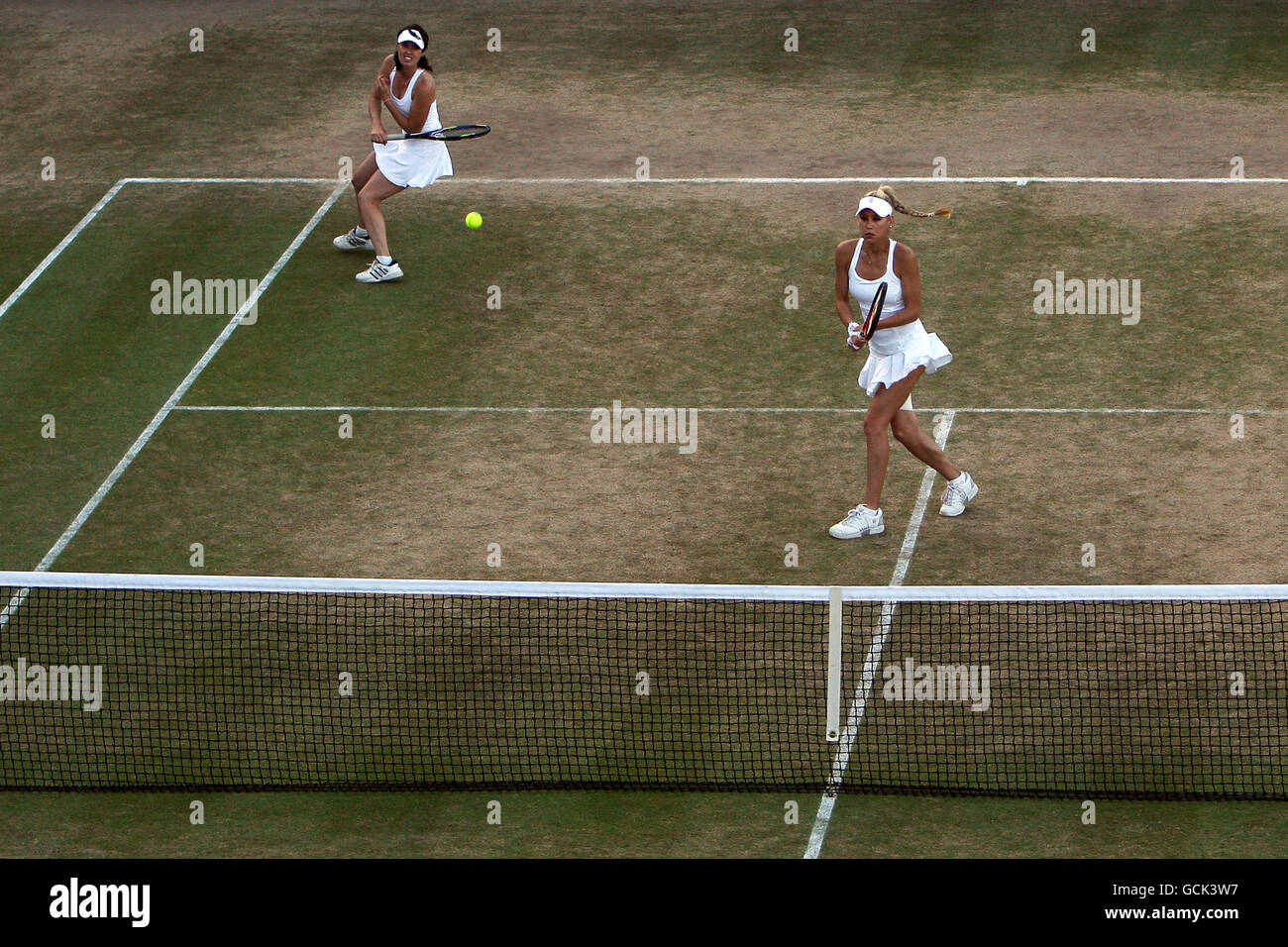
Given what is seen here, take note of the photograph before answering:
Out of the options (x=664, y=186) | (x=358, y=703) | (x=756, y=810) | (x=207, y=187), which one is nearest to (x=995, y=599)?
(x=756, y=810)

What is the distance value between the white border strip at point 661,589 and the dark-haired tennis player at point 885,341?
252 cm

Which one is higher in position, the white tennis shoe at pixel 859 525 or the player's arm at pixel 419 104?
the player's arm at pixel 419 104

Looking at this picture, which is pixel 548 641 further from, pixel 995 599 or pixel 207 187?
pixel 207 187

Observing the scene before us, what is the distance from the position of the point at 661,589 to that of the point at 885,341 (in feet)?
10.9

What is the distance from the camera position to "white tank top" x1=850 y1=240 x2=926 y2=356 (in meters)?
13.7

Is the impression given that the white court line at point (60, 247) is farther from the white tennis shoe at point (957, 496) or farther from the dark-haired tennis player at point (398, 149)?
the white tennis shoe at point (957, 496)

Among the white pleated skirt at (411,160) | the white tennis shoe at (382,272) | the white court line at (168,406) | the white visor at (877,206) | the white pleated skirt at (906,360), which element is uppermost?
the white visor at (877,206)

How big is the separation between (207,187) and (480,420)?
636cm

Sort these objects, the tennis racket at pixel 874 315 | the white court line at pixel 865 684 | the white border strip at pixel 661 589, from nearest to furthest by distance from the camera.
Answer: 1. the white court line at pixel 865 684
2. the white border strip at pixel 661 589
3. the tennis racket at pixel 874 315

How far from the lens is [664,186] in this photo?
68.1ft

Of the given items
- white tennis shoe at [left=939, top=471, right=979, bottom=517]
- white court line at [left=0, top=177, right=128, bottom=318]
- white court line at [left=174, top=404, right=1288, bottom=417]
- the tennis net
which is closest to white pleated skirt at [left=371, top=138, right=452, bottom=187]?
white court line at [left=174, top=404, right=1288, bottom=417]

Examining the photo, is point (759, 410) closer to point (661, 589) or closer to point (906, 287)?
point (906, 287)

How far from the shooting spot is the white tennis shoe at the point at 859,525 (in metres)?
14.2

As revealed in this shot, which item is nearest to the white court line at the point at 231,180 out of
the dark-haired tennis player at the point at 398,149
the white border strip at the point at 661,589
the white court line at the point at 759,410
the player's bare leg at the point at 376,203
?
the dark-haired tennis player at the point at 398,149
